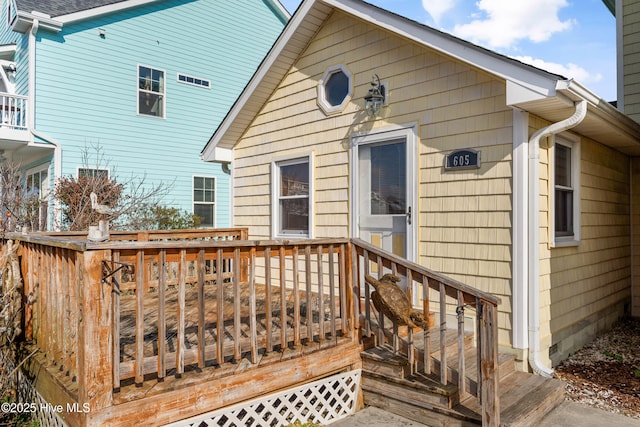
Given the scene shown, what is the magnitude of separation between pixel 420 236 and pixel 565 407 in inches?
82.9

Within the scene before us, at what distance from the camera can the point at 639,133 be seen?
18.8 ft

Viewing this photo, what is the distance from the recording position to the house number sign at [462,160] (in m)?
4.60

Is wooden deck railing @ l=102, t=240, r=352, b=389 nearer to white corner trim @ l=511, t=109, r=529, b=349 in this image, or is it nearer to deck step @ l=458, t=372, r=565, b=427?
deck step @ l=458, t=372, r=565, b=427

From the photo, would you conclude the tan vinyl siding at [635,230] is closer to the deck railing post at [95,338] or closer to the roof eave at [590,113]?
the roof eave at [590,113]

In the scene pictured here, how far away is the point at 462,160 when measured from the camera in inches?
185

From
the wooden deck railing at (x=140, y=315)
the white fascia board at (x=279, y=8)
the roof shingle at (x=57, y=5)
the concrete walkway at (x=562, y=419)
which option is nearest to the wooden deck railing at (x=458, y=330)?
the wooden deck railing at (x=140, y=315)

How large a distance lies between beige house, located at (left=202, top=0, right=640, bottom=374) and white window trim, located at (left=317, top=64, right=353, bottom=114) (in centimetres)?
3

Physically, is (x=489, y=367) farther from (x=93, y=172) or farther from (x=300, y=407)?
(x=93, y=172)

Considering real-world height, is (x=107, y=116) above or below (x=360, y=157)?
above

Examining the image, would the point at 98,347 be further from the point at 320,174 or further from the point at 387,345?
the point at 320,174

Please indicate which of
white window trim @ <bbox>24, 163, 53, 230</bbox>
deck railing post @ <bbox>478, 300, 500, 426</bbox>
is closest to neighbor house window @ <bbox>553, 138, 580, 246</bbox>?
deck railing post @ <bbox>478, 300, 500, 426</bbox>

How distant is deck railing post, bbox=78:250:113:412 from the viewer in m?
2.65

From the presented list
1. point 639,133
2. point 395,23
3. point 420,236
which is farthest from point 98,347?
point 639,133

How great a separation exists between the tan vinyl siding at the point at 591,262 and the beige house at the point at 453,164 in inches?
1.1
